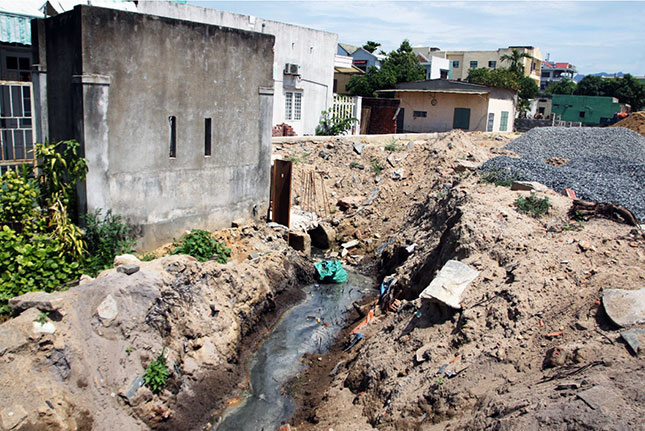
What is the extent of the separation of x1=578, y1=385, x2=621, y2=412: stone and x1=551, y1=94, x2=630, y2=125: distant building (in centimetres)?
4414

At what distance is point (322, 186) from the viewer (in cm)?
1587

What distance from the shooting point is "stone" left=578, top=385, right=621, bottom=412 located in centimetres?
489

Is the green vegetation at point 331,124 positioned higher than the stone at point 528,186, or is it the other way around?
the green vegetation at point 331,124

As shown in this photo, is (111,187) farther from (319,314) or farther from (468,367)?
(468,367)

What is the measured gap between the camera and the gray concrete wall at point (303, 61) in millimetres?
19977

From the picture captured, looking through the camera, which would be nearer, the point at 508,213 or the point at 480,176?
the point at 508,213

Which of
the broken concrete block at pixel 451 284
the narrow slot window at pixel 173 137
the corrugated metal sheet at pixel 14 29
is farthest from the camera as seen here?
the corrugated metal sheet at pixel 14 29

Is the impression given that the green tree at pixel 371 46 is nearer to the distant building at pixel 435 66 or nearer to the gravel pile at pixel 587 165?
the distant building at pixel 435 66

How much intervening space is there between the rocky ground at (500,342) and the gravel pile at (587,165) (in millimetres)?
1702

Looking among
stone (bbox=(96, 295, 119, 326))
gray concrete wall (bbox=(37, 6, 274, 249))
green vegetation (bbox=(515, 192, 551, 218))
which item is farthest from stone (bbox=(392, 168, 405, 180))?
stone (bbox=(96, 295, 119, 326))

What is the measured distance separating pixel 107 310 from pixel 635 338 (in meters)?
6.70

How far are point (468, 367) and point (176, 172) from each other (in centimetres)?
687

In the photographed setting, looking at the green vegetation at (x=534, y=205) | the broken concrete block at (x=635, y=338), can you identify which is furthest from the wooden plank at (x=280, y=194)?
the broken concrete block at (x=635, y=338)

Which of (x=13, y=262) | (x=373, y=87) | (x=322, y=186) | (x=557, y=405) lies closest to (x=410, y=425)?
(x=557, y=405)
